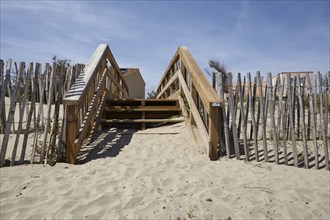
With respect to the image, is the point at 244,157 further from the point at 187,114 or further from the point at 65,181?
the point at 65,181

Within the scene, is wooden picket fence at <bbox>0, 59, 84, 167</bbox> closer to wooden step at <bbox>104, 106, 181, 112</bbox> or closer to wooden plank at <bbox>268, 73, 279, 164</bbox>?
wooden step at <bbox>104, 106, 181, 112</bbox>

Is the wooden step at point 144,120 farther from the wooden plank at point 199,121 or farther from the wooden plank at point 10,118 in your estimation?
the wooden plank at point 10,118

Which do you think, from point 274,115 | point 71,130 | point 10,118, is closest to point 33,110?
point 10,118

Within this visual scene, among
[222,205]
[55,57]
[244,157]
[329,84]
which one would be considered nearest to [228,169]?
[244,157]

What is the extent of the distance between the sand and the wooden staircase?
180 centimetres

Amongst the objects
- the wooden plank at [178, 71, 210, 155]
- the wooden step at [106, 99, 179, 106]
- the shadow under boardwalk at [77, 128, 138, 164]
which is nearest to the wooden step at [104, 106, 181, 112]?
the wooden step at [106, 99, 179, 106]

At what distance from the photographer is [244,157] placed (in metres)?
3.81

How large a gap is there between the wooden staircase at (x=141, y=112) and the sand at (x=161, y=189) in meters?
1.80

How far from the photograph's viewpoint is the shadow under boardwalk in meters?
3.71

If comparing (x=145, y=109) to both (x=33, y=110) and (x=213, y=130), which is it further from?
(x=33, y=110)

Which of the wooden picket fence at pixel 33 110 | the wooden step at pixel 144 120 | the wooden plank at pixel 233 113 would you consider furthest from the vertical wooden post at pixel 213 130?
the wooden picket fence at pixel 33 110

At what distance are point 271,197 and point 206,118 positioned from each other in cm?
208

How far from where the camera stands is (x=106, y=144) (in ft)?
14.3

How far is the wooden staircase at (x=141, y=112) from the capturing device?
18.4 feet
